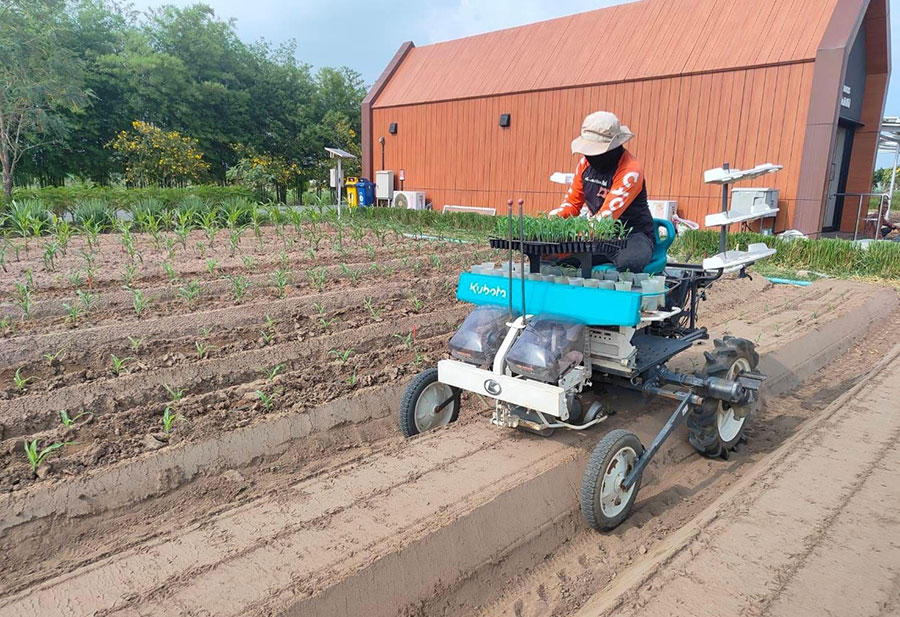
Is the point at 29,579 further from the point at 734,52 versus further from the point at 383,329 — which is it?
the point at 734,52

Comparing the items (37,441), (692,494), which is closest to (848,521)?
(692,494)

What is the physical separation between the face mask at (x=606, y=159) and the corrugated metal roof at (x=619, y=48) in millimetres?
9824

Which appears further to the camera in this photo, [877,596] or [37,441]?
[37,441]

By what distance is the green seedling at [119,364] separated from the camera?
428cm

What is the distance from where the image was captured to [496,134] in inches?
649

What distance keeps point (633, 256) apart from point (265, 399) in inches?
101

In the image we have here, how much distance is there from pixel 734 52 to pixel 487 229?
6177 mm

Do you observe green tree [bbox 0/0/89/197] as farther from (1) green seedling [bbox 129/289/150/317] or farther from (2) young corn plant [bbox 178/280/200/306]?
(1) green seedling [bbox 129/289/150/317]

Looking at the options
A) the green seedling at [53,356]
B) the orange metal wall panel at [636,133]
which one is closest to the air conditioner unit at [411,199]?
the orange metal wall panel at [636,133]

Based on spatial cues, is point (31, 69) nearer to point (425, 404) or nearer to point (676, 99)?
point (676, 99)

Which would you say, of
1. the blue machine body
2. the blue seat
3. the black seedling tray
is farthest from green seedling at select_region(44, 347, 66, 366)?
the blue seat

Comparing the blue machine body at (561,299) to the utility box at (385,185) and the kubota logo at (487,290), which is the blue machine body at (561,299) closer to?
the kubota logo at (487,290)

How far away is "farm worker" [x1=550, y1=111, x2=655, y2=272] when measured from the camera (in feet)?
11.7

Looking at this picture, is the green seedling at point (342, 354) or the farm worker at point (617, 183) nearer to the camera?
the farm worker at point (617, 183)
